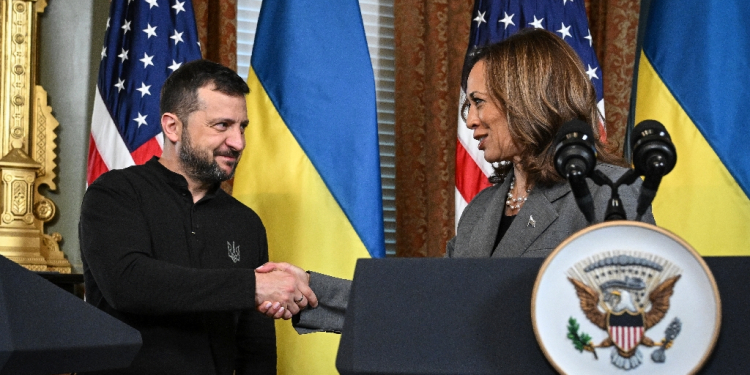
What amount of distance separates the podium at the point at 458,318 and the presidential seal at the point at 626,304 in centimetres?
5

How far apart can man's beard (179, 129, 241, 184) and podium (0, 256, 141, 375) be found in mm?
1112

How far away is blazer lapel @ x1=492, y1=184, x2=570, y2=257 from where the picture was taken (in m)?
1.89

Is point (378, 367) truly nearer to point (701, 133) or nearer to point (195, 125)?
point (195, 125)

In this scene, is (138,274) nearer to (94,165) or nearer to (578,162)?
(94,165)

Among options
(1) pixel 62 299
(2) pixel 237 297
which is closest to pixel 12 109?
(2) pixel 237 297

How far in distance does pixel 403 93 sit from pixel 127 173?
1757 mm

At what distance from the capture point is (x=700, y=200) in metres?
3.12

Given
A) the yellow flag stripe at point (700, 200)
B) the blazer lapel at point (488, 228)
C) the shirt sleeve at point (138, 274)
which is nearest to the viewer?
the blazer lapel at point (488, 228)

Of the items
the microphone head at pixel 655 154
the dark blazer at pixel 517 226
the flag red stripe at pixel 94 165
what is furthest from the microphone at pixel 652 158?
the flag red stripe at pixel 94 165

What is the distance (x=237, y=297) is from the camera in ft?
7.54

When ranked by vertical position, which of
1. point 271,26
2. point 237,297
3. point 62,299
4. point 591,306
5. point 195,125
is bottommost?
point 237,297

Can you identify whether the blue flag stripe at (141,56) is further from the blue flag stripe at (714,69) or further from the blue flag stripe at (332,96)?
the blue flag stripe at (714,69)

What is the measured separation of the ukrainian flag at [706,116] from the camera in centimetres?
309

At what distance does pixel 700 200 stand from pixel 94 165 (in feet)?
7.83
